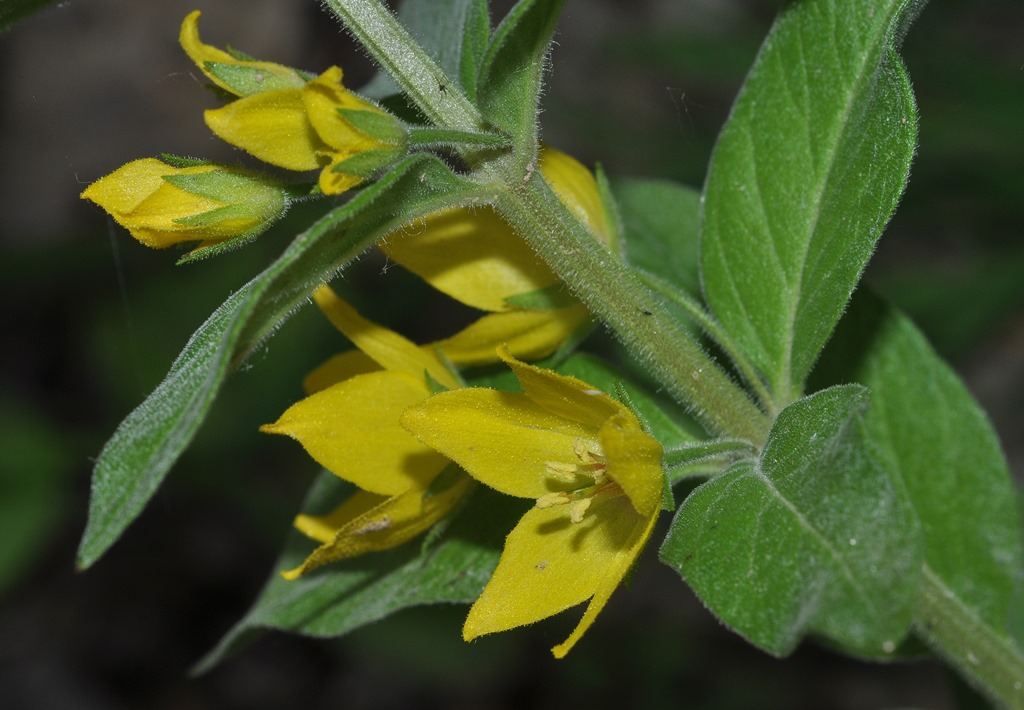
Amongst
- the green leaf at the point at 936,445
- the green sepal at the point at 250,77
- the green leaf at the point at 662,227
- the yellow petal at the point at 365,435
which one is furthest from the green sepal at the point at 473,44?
the green leaf at the point at 936,445

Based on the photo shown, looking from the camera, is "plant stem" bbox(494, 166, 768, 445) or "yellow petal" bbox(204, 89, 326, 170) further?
"plant stem" bbox(494, 166, 768, 445)

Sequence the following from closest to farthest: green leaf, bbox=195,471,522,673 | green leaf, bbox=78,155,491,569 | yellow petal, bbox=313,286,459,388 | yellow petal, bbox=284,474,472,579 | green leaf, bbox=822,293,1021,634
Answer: green leaf, bbox=78,155,491,569 < yellow petal, bbox=284,474,472,579 < yellow petal, bbox=313,286,459,388 < green leaf, bbox=195,471,522,673 < green leaf, bbox=822,293,1021,634

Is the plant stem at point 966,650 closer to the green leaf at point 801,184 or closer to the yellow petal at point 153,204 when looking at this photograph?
the green leaf at point 801,184

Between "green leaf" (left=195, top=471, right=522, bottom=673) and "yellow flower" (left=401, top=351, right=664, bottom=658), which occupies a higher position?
"yellow flower" (left=401, top=351, right=664, bottom=658)

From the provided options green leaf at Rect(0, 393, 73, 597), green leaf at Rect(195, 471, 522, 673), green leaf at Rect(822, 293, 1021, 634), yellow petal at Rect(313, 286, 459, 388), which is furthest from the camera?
green leaf at Rect(0, 393, 73, 597)

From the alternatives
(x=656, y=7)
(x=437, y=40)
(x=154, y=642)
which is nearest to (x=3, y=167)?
(x=154, y=642)

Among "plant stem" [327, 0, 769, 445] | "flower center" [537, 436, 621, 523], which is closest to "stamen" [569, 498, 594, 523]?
"flower center" [537, 436, 621, 523]

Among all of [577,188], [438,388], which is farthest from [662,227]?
[438,388]

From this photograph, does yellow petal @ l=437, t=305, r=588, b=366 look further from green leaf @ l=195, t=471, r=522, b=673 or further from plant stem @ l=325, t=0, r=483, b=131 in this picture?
plant stem @ l=325, t=0, r=483, b=131
